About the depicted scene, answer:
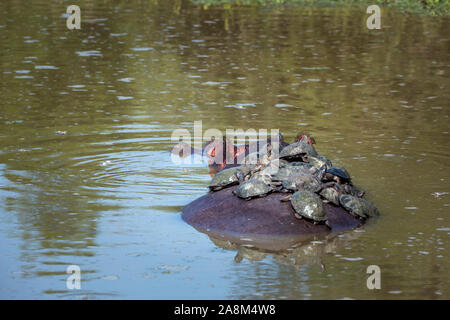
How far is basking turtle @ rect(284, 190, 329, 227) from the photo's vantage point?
25.9ft

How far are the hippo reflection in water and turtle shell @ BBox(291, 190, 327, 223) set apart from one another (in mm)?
165

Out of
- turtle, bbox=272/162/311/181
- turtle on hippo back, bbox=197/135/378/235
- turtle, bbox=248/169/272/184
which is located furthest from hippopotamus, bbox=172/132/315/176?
turtle, bbox=248/169/272/184

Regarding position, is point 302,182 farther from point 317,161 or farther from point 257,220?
point 317,161

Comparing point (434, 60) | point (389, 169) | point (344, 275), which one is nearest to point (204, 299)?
point (344, 275)

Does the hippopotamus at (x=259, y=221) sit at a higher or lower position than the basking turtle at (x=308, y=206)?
lower

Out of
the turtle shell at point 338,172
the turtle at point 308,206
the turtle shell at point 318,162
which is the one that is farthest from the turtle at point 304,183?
the turtle shell at point 318,162

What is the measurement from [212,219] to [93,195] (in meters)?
1.88

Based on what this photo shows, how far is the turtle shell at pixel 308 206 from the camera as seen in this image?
7898 millimetres

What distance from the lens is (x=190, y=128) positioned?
12.6m

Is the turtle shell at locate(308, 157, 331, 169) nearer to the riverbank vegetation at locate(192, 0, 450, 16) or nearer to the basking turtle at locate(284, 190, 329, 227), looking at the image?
the basking turtle at locate(284, 190, 329, 227)

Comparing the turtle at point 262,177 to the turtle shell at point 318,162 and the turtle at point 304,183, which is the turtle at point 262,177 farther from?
the turtle shell at point 318,162

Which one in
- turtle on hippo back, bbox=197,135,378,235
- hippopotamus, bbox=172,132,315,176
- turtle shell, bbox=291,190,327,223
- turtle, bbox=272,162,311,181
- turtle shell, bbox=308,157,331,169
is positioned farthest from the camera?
hippopotamus, bbox=172,132,315,176

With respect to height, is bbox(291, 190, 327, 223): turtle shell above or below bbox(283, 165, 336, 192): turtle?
below
